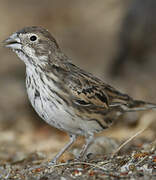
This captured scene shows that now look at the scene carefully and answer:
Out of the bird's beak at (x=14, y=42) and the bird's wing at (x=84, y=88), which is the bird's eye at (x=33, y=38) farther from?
the bird's wing at (x=84, y=88)

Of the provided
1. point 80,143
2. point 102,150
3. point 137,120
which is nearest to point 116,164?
point 102,150

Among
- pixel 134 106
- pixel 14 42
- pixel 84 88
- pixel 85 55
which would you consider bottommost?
pixel 134 106

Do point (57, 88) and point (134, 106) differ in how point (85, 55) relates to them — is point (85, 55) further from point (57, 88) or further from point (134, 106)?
point (57, 88)

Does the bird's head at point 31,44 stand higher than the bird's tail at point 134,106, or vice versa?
the bird's head at point 31,44

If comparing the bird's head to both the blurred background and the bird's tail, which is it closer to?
the bird's tail

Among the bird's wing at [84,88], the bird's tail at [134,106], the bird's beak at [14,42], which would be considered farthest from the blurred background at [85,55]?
the bird's beak at [14,42]

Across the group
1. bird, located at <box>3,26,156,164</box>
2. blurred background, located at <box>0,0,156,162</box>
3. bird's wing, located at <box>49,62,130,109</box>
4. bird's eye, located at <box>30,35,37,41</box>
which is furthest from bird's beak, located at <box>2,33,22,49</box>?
blurred background, located at <box>0,0,156,162</box>

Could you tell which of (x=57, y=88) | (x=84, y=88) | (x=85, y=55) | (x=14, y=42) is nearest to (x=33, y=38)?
(x=14, y=42)
